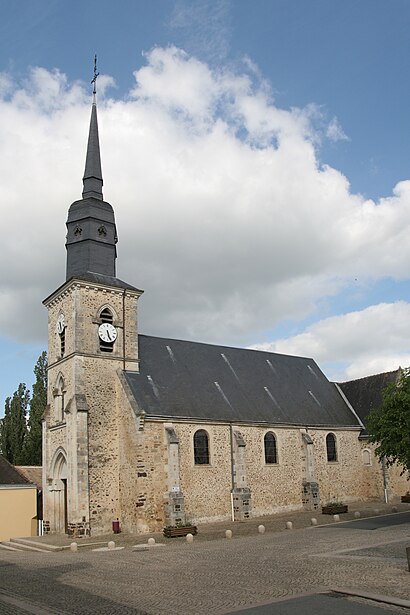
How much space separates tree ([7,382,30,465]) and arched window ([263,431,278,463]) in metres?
16.3

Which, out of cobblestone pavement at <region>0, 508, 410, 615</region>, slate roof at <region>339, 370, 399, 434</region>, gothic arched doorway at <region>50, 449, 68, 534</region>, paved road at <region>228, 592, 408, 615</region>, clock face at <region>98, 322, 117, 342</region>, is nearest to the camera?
paved road at <region>228, 592, 408, 615</region>

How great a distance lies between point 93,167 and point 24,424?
17745mm

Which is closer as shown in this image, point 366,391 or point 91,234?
point 91,234

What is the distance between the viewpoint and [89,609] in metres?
9.86

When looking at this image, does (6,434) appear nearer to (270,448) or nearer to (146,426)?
(146,426)

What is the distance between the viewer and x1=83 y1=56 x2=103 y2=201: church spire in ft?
87.3

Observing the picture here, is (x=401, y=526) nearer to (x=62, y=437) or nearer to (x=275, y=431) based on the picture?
(x=275, y=431)

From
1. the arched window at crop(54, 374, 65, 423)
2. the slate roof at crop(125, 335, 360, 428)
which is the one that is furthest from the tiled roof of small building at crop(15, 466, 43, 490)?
the slate roof at crop(125, 335, 360, 428)

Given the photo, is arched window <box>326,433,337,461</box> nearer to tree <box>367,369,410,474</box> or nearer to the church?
the church

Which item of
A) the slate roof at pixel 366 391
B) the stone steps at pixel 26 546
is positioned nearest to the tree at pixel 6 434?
the stone steps at pixel 26 546

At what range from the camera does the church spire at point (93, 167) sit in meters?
26.6

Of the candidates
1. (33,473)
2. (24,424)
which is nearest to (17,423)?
(24,424)

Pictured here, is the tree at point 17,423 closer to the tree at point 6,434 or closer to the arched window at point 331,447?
the tree at point 6,434

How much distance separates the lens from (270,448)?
2792 centimetres
